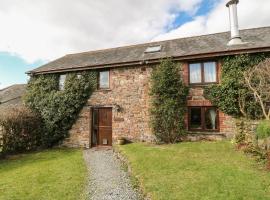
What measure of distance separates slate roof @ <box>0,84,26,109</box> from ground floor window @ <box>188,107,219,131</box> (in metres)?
20.4

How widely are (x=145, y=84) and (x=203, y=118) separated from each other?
381 centimetres

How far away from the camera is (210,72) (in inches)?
512

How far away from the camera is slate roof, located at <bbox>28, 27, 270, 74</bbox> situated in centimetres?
1242

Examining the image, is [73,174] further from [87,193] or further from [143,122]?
[143,122]

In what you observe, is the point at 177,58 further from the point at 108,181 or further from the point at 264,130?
the point at 108,181

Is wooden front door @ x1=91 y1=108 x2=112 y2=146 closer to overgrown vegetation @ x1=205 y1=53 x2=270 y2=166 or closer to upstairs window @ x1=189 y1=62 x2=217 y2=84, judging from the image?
upstairs window @ x1=189 y1=62 x2=217 y2=84

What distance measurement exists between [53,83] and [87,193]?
10.9 metres

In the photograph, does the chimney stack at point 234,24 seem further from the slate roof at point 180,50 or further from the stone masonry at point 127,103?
the stone masonry at point 127,103

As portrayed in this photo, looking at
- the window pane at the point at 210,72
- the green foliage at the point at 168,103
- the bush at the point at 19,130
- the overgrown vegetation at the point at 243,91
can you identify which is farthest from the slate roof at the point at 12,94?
the overgrown vegetation at the point at 243,91

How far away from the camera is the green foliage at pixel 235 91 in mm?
11672

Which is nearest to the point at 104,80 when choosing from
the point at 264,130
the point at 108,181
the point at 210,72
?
the point at 210,72

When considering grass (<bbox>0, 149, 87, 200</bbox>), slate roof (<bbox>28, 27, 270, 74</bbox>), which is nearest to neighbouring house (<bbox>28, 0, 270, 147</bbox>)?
slate roof (<bbox>28, 27, 270, 74</bbox>)

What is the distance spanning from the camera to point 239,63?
1205 centimetres

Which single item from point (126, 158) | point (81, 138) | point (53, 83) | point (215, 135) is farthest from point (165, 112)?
point (53, 83)
